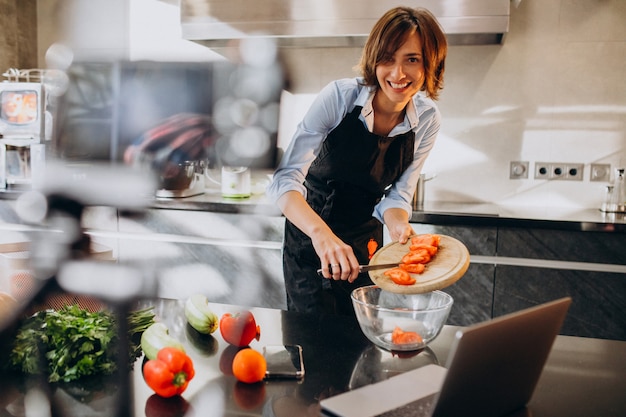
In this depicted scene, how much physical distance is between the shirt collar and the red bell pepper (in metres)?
0.88

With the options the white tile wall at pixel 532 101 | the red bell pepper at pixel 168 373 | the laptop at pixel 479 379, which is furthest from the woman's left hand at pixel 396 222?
the white tile wall at pixel 532 101

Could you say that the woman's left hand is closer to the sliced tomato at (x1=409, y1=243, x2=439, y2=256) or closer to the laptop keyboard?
the sliced tomato at (x1=409, y1=243, x2=439, y2=256)

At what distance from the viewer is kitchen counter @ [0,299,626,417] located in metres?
0.74

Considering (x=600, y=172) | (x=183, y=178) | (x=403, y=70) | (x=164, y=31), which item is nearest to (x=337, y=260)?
(x=403, y=70)

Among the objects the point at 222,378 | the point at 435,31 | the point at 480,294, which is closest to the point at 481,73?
the point at 480,294

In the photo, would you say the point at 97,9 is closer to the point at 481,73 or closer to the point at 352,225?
the point at 352,225

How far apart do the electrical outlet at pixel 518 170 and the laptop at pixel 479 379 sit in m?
1.88

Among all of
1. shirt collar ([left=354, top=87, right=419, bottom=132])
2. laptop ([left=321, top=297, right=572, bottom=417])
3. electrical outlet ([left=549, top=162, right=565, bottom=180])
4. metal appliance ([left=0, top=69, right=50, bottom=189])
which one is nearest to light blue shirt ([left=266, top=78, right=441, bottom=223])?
shirt collar ([left=354, top=87, right=419, bottom=132])

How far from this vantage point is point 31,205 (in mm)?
473

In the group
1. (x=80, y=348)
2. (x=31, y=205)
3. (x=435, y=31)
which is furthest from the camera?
(x=435, y=31)

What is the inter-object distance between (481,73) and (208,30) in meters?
1.18

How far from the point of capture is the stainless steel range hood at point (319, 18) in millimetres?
2051

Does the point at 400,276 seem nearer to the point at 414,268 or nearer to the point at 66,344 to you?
the point at 414,268

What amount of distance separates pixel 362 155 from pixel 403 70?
1.03 feet
